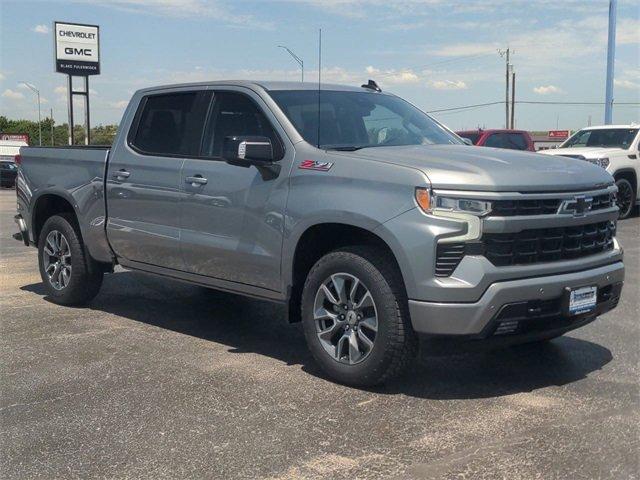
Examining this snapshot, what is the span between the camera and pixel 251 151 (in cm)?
504

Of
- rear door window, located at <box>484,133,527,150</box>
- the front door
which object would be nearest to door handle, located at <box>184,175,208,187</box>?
the front door

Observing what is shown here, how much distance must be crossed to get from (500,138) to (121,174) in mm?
12123

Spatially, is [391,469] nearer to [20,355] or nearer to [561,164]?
[561,164]

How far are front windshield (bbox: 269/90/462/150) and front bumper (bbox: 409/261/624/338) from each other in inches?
57.9

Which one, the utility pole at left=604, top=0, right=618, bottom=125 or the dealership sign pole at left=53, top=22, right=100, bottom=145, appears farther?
the dealership sign pole at left=53, top=22, right=100, bottom=145

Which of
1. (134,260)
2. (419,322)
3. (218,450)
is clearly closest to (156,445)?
(218,450)

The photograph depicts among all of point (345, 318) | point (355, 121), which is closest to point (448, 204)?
point (345, 318)

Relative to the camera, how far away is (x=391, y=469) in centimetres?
355

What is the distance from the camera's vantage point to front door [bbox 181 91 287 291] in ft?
17.0

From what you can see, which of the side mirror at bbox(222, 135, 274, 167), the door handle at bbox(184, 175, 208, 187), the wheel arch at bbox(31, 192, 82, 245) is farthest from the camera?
the wheel arch at bbox(31, 192, 82, 245)

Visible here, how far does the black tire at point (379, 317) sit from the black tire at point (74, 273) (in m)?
2.99

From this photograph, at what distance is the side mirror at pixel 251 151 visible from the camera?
504cm

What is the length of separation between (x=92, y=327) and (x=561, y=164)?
3.97 metres

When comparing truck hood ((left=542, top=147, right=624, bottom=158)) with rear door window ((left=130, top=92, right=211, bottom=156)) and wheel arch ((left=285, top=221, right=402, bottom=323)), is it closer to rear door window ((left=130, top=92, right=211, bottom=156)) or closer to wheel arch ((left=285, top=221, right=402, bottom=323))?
rear door window ((left=130, top=92, right=211, bottom=156))
